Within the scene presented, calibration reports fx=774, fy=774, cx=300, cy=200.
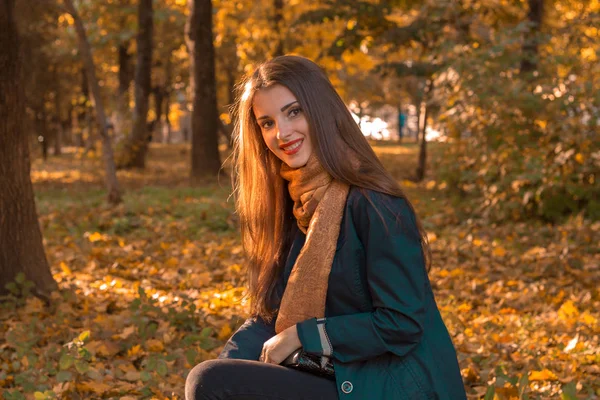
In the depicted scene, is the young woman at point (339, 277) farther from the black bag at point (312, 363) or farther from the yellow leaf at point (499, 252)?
the yellow leaf at point (499, 252)

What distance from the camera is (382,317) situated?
2.39m

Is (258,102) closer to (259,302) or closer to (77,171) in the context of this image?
(259,302)

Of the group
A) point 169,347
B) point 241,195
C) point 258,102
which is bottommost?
point 169,347

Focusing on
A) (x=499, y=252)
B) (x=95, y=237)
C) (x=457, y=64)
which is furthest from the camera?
(x=457, y=64)

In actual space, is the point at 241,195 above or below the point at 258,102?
below

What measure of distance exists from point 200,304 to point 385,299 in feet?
12.0

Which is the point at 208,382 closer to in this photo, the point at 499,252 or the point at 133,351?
the point at 133,351

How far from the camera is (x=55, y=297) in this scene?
5.66m

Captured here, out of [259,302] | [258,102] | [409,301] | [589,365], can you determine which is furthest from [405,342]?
[589,365]

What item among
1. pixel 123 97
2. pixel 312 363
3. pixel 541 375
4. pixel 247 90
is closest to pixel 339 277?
pixel 312 363

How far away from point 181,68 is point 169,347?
27560 millimetres

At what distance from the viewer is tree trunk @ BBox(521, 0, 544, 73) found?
11119 millimetres

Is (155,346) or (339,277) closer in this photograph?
(339,277)

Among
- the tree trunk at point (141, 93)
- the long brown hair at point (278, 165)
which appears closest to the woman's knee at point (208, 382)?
the long brown hair at point (278, 165)
